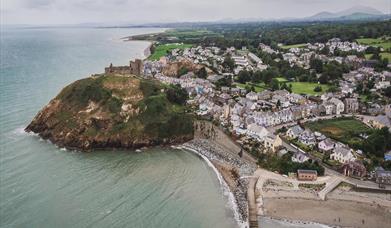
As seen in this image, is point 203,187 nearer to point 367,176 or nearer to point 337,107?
point 367,176

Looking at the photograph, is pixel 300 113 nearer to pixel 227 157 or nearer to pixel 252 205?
pixel 227 157

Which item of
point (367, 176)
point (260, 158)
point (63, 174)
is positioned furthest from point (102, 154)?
point (367, 176)

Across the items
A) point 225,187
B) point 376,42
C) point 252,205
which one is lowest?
point 225,187

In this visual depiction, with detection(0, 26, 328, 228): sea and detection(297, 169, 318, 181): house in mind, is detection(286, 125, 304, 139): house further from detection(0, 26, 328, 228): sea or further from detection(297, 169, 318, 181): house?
detection(0, 26, 328, 228): sea

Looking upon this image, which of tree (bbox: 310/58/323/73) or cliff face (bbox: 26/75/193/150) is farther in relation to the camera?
tree (bbox: 310/58/323/73)

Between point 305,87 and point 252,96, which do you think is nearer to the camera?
point 252,96

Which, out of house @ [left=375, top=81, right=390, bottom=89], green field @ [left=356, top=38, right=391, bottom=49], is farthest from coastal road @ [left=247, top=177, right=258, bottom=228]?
green field @ [left=356, top=38, right=391, bottom=49]

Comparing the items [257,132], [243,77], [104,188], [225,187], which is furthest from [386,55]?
[104,188]
